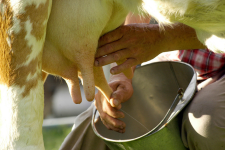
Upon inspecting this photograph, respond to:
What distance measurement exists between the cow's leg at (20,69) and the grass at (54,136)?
0.89 m

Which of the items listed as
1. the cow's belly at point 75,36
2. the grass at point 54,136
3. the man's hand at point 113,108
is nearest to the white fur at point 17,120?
the cow's belly at point 75,36

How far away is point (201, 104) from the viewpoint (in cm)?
70

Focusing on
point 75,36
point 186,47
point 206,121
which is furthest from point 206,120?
point 75,36

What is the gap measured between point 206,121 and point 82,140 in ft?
1.39

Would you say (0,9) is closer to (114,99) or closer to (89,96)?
(89,96)

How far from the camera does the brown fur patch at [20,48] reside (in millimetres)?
493

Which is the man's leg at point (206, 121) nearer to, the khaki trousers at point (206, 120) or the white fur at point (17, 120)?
the khaki trousers at point (206, 120)

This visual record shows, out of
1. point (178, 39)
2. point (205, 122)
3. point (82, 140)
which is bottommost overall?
point (82, 140)

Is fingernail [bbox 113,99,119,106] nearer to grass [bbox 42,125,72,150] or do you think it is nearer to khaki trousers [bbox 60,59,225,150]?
khaki trousers [bbox 60,59,225,150]

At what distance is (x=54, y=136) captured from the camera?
1551 mm

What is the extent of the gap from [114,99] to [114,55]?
0.49 feet

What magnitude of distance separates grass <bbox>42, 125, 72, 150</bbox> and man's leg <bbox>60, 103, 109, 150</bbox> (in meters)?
0.48

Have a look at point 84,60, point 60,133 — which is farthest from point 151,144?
point 60,133

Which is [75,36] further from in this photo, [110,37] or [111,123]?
[111,123]
